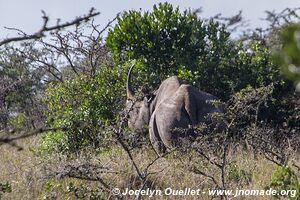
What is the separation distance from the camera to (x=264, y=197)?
5754mm

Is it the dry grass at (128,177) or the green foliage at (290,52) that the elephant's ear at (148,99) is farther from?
the green foliage at (290,52)

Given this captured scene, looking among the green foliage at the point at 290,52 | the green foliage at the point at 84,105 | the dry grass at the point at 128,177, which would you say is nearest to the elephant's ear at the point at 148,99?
the green foliage at the point at 84,105

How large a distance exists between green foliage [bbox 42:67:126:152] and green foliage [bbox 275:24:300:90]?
7.75 m

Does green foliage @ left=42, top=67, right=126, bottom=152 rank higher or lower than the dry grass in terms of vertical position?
higher

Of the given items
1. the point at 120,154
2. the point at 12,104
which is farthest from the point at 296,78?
the point at 12,104

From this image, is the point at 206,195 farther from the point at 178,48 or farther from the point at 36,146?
the point at 178,48

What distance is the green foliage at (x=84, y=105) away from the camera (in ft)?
31.3

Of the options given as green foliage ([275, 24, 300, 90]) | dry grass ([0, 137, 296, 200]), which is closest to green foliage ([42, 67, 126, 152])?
dry grass ([0, 137, 296, 200])

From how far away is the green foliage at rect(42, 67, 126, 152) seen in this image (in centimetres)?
954

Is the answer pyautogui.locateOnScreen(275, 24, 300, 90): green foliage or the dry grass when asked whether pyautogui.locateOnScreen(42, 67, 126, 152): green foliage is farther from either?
pyautogui.locateOnScreen(275, 24, 300, 90): green foliage

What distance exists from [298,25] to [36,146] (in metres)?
9.25

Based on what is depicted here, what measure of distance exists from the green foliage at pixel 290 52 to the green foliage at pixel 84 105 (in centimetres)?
775

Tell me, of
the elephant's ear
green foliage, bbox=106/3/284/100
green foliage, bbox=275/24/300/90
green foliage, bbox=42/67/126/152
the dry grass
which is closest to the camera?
green foliage, bbox=275/24/300/90

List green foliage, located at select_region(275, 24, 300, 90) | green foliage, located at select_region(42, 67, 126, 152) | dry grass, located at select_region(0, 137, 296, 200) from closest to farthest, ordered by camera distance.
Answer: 1. green foliage, located at select_region(275, 24, 300, 90)
2. dry grass, located at select_region(0, 137, 296, 200)
3. green foliage, located at select_region(42, 67, 126, 152)
